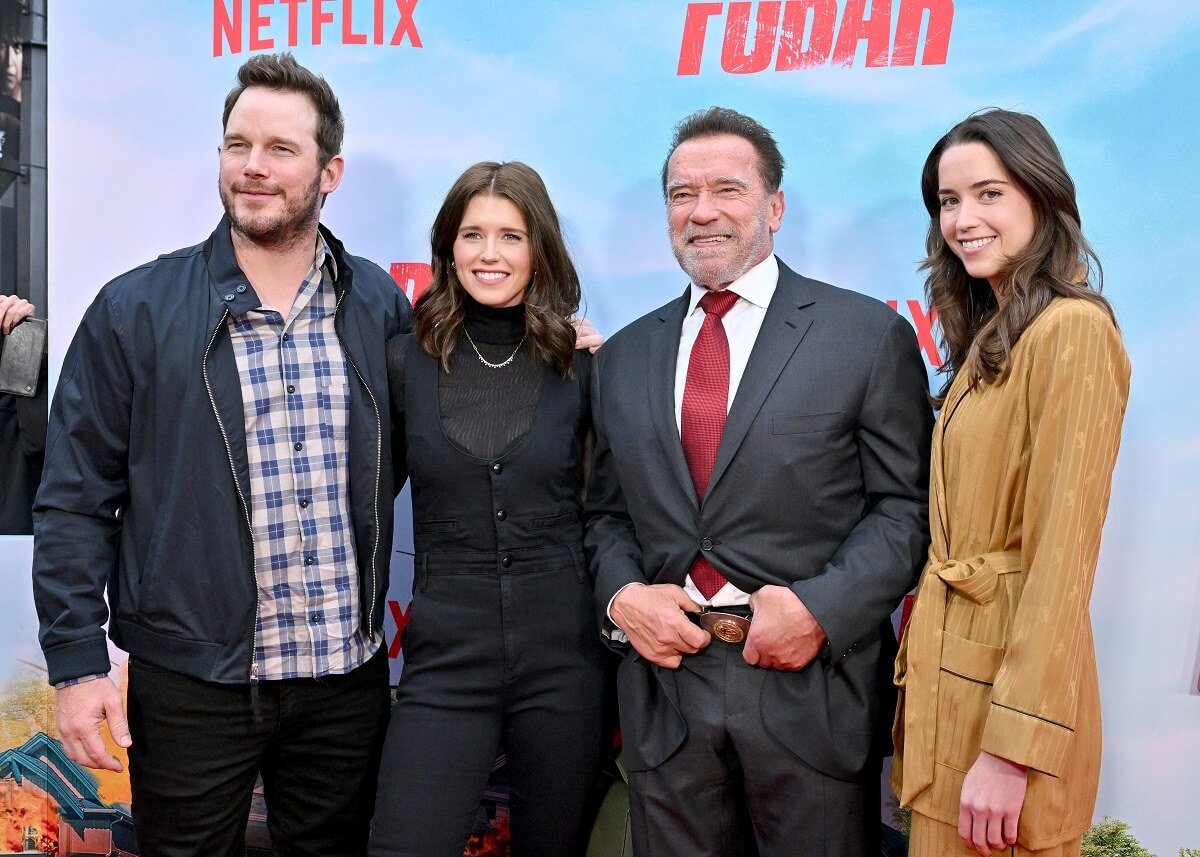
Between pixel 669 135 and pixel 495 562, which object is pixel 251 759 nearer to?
pixel 495 562

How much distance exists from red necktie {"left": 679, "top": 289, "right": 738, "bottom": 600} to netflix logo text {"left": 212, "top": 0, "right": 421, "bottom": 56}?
5.00 feet

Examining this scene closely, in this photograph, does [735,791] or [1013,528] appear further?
[735,791]

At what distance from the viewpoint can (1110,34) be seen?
2664 mm

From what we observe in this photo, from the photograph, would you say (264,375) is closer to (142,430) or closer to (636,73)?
(142,430)

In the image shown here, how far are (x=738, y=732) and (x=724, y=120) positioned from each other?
1360 mm

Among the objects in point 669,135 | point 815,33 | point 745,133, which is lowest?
point 745,133

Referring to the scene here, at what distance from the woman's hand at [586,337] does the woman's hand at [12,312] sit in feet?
6.05

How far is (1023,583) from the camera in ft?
6.12

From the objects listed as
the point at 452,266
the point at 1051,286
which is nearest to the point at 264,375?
the point at 452,266

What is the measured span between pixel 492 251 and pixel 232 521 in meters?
0.86

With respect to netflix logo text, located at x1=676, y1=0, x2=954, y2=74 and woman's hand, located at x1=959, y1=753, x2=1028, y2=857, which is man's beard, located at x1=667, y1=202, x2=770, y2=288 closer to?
netflix logo text, located at x1=676, y1=0, x2=954, y2=74

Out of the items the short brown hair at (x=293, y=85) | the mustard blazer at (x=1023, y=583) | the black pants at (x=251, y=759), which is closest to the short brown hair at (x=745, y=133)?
the mustard blazer at (x=1023, y=583)

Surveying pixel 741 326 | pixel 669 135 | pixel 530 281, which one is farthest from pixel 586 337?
pixel 669 135

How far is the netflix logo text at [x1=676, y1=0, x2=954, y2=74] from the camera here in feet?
9.18
